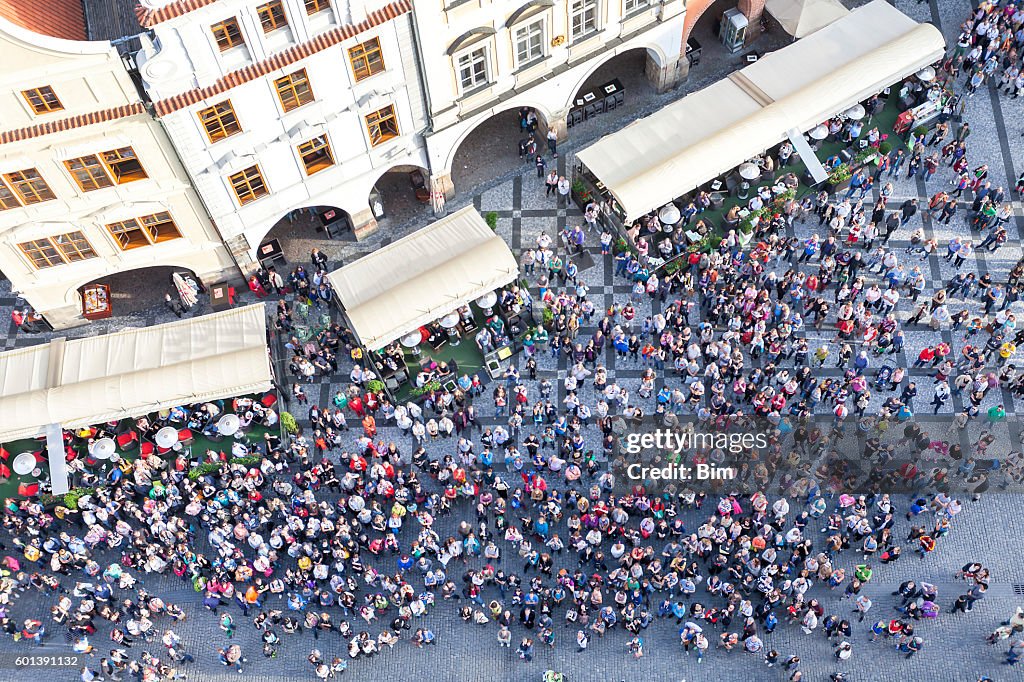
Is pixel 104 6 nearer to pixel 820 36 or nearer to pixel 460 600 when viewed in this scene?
pixel 460 600

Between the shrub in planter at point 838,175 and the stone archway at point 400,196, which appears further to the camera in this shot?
the stone archway at point 400,196

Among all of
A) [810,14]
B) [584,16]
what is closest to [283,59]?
[584,16]

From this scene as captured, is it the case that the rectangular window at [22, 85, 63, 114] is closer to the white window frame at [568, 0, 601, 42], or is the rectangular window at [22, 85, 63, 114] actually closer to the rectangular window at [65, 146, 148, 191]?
the rectangular window at [65, 146, 148, 191]

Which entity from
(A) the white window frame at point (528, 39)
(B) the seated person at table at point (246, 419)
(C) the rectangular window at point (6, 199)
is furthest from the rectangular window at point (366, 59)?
(B) the seated person at table at point (246, 419)

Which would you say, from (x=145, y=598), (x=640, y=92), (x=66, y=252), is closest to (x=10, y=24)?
(x=66, y=252)

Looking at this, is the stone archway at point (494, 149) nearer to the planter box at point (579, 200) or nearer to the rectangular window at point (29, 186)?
the planter box at point (579, 200)

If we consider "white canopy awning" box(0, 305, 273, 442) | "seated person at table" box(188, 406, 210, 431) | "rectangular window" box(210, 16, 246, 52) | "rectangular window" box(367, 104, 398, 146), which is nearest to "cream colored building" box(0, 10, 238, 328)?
"white canopy awning" box(0, 305, 273, 442)
